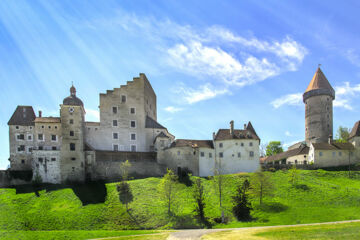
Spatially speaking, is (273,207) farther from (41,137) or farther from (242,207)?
(41,137)

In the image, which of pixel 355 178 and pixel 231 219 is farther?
pixel 355 178

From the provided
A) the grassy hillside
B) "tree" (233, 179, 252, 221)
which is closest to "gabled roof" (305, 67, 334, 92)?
the grassy hillside

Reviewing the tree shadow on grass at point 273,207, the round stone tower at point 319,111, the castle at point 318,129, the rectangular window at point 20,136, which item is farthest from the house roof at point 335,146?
the rectangular window at point 20,136

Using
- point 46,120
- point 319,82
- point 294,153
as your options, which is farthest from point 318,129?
point 46,120

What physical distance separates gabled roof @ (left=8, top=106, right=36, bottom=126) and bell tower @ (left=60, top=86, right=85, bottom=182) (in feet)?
26.9

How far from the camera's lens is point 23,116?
6262 cm

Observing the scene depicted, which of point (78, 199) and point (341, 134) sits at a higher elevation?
point (341, 134)

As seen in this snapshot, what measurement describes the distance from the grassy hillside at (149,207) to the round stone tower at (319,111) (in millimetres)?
32384

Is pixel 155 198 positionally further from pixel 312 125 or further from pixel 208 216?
pixel 312 125

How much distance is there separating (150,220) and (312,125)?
62.9m


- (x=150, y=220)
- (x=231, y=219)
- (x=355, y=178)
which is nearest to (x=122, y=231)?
(x=150, y=220)

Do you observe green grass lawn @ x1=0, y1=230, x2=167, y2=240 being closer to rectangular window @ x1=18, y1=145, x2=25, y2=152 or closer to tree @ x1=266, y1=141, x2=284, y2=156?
rectangular window @ x1=18, y1=145, x2=25, y2=152

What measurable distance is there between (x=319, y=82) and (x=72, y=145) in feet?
233

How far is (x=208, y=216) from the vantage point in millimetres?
43375
